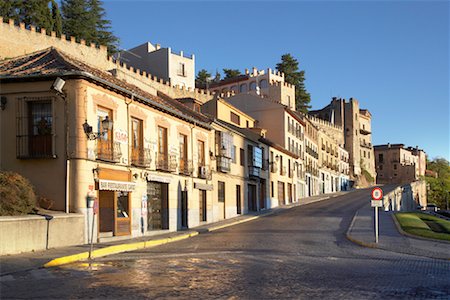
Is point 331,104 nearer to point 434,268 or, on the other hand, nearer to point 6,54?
point 6,54

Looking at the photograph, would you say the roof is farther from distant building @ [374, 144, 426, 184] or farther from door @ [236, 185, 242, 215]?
distant building @ [374, 144, 426, 184]

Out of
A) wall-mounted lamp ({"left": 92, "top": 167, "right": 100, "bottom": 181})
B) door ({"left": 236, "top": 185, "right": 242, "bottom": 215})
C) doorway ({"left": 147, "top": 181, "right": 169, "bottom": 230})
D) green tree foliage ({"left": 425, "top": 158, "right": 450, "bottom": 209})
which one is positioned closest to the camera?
wall-mounted lamp ({"left": 92, "top": 167, "right": 100, "bottom": 181})

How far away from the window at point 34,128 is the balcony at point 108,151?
1913mm

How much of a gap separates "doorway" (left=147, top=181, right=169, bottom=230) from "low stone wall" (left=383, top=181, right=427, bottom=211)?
107ft

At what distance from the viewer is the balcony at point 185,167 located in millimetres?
29438

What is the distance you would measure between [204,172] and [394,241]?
13150mm

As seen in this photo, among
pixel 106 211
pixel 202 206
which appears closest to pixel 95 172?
pixel 106 211

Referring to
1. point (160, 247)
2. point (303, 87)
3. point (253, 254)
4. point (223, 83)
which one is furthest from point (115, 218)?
point (303, 87)

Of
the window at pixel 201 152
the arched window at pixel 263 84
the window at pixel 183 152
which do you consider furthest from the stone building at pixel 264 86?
the window at pixel 183 152

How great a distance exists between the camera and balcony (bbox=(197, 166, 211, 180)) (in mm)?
31944

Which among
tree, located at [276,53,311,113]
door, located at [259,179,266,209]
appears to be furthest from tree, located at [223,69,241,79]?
door, located at [259,179,266,209]

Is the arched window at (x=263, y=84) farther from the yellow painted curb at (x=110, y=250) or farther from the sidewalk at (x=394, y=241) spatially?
the yellow painted curb at (x=110, y=250)

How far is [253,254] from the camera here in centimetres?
1730

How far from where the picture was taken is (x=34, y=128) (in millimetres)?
21203
